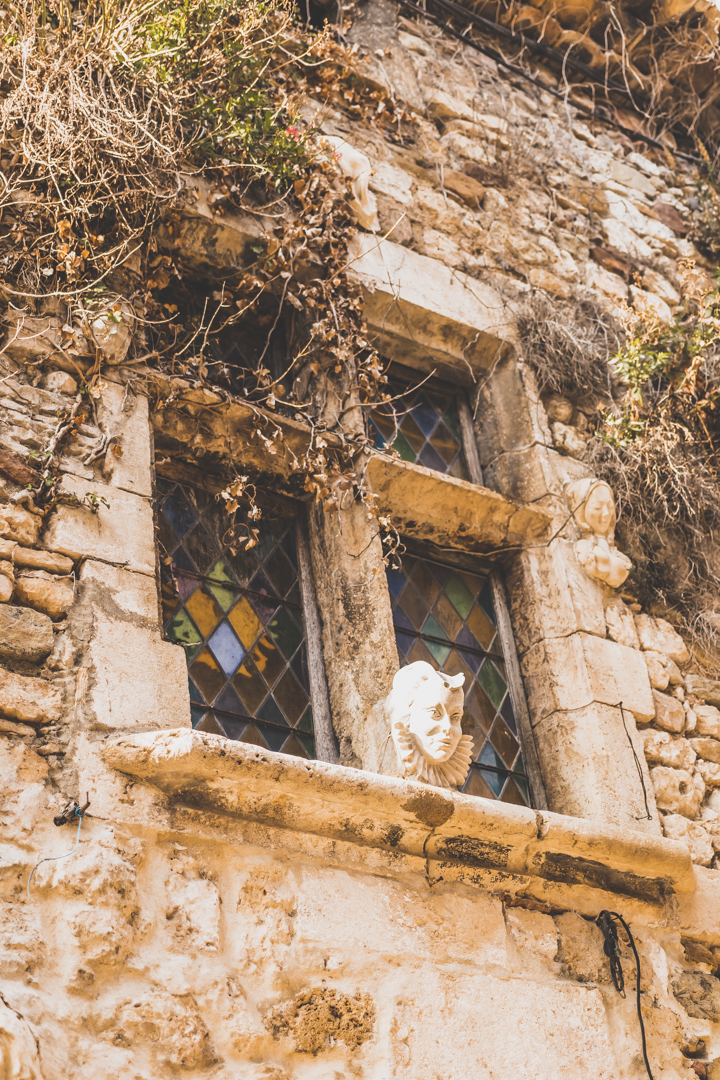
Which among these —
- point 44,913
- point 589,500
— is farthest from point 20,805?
point 589,500

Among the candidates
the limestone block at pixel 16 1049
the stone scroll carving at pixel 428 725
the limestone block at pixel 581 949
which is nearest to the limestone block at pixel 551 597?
the stone scroll carving at pixel 428 725

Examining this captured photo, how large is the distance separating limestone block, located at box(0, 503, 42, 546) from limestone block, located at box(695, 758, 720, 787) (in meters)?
2.16

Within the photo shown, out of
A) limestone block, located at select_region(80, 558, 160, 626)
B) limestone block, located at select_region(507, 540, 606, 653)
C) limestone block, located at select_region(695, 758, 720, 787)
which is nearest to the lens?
limestone block, located at select_region(80, 558, 160, 626)

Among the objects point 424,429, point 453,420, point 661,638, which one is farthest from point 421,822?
point 453,420

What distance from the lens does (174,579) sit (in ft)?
9.64

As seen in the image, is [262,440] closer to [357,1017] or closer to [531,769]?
[531,769]

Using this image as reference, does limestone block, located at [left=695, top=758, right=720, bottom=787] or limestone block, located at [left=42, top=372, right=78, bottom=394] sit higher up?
limestone block, located at [left=42, top=372, right=78, bottom=394]

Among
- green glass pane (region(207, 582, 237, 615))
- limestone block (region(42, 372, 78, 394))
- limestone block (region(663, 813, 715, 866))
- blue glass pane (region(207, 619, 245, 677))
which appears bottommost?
limestone block (region(663, 813, 715, 866))

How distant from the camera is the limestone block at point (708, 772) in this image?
3385 mm

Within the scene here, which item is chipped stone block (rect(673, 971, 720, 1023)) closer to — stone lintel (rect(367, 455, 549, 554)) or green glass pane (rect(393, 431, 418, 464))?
stone lintel (rect(367, 455, 549, 554))

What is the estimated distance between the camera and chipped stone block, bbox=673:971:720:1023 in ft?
9.39

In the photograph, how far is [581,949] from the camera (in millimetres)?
2738

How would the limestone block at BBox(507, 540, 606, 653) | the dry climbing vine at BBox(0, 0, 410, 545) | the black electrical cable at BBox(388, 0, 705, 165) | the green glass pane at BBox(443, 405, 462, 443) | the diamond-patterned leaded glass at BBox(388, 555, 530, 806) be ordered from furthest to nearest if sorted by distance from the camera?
the black electrical cable at BBox(388, 0, 705, 165) → the green glass pane at BBox(443, 405, 462, 443) → the limestone block at BBox(507, 540, 606, 653) → the diamond-patterned leaded glass at BBox(388, 555, 530, 806) → the dry climbing vine at BBox(0, 0, 410, 545)

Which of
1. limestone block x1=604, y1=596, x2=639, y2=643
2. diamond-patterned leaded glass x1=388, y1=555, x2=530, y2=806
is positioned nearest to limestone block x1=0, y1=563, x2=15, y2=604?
diamond-patterned leaded glass x1=388, y1=555, x2=530, y2=806
